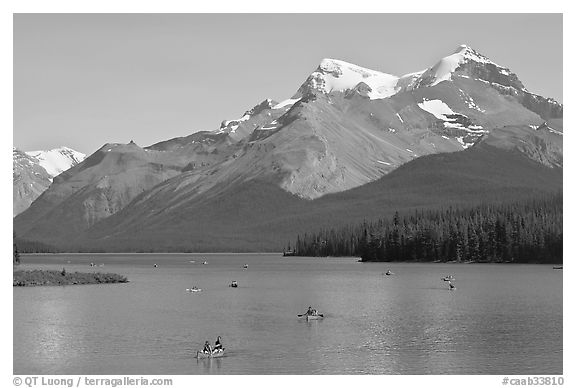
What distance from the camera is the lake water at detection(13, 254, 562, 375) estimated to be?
3088 inches

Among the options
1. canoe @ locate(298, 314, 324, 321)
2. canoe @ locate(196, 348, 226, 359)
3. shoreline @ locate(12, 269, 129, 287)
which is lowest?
canoe @ locate(196, 348, 226, 359)

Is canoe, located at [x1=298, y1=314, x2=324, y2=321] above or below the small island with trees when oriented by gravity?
below

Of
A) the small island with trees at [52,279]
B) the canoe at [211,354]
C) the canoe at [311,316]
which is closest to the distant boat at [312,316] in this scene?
the canoe at [311,316]

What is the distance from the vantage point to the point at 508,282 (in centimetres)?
18300

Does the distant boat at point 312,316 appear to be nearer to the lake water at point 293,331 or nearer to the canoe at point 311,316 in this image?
the canoe at point 311,316

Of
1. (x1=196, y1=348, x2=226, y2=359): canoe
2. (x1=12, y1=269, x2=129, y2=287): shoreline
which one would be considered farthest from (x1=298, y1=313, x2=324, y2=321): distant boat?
(x1=12, y1=269, x2=129, y2=287): shoreline

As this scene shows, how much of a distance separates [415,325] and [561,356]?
27.6m

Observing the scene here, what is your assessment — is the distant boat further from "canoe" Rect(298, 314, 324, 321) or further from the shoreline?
the shoreline

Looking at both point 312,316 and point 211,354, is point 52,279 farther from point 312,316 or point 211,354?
point 211,354

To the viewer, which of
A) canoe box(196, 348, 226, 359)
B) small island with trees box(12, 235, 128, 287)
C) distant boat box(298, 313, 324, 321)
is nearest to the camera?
canoe box(196, 348, 226, 359)

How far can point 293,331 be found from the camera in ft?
338

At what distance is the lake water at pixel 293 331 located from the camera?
257 ft

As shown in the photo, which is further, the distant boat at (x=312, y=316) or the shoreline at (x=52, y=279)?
the shoreline at (x=52, y=279)
